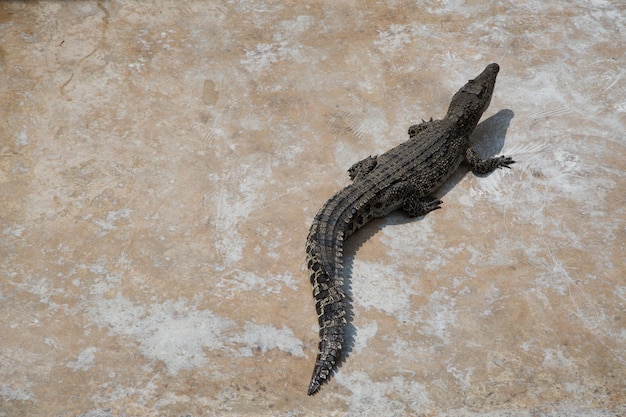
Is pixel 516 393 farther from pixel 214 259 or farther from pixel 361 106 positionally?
pixel 361 106

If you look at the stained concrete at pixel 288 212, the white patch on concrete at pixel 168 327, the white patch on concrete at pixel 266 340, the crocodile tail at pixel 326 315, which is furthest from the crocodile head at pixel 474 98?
the white patch on concrete at pixel 168 327

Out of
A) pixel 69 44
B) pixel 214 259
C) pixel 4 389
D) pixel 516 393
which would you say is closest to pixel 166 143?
pixel 214 259

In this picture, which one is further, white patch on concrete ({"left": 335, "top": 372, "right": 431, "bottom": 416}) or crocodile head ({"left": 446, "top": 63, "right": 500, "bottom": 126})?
crocodile head ({"left": 446, "top": 63, "right": 500, "bottom": 126})

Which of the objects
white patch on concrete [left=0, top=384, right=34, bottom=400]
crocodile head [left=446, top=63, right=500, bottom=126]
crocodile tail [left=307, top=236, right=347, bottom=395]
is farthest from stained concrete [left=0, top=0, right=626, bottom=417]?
crocodile head [left=446, top=63, right=500, bottom=126]

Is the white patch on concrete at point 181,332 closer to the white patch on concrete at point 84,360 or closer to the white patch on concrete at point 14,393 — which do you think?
the white patch on concrete at point 84,360

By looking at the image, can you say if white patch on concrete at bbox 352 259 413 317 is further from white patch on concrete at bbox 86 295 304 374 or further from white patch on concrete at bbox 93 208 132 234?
white patch on concrete at bbox 93 208 132 234
